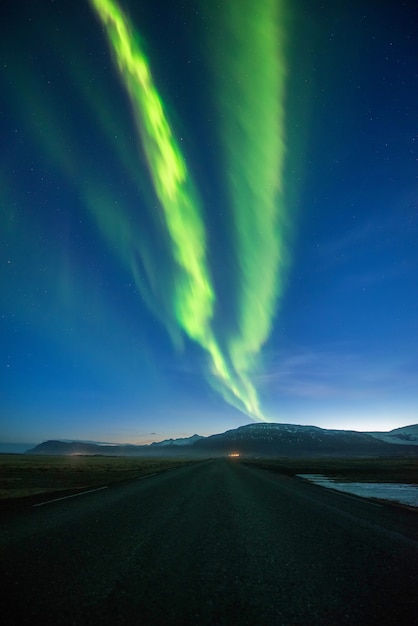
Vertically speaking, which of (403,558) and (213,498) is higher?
(213,498)

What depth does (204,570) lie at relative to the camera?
4453mm

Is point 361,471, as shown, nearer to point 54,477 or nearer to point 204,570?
point 54,477

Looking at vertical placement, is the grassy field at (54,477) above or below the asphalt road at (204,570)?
above

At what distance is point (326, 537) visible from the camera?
21.4 feet

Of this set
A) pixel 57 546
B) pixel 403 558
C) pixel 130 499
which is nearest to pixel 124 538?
pixel 57 546

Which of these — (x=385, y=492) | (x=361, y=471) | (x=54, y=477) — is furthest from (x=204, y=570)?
(x=361, y=471)

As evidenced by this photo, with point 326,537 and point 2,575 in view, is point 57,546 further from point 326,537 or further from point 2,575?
point 326,537

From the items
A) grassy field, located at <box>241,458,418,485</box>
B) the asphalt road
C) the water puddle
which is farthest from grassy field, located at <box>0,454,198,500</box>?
grassy field, located at <box>241,458,418,485</box>

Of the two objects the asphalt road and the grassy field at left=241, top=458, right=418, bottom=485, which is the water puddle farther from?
the asphalt road

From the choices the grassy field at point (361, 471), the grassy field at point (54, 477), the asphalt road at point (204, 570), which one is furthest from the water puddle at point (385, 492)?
the grassy field at point (54, 477)

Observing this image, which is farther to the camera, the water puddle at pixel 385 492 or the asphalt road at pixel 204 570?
the water puddle at pixel 385 492

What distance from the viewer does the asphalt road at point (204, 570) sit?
320 centimetres

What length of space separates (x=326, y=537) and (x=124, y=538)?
12.8 feet

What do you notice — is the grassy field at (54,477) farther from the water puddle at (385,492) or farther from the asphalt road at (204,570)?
the water puddle at (385,492)
